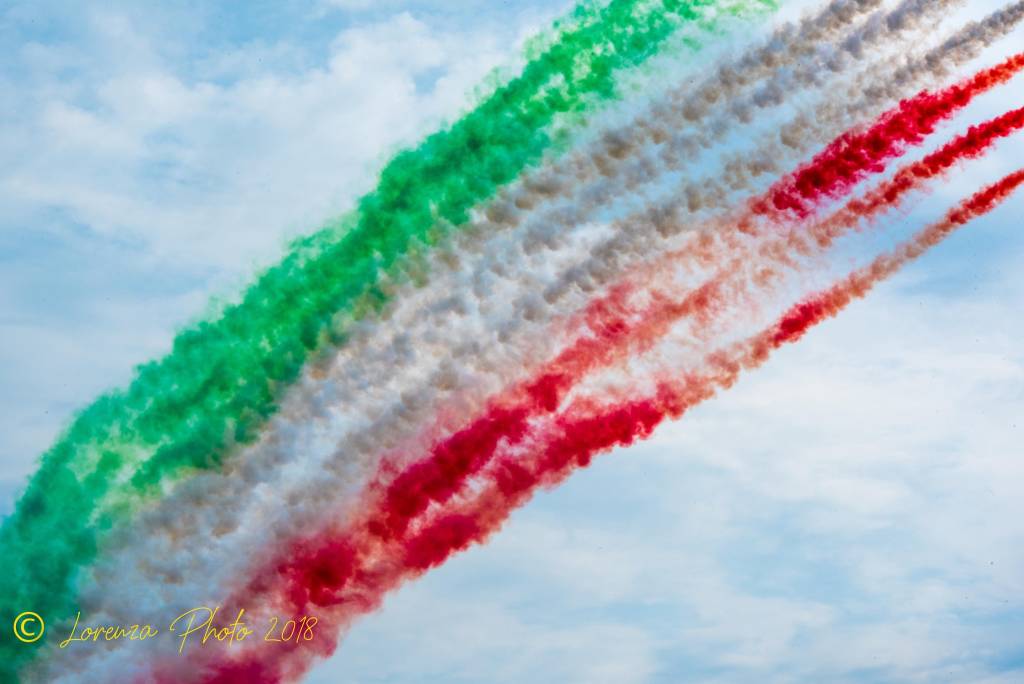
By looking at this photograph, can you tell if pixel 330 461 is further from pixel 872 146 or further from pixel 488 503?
pixel 872 146

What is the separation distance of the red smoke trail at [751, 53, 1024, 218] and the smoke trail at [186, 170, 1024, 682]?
2.18 meters

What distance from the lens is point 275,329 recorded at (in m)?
34.9

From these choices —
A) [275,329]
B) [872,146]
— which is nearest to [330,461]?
[275,329]

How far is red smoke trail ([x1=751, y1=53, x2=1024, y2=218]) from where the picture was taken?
3278cm

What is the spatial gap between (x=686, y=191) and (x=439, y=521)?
33.9ft

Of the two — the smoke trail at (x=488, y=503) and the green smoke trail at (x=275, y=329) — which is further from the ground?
the green smoke trail at (x=275, y=329)

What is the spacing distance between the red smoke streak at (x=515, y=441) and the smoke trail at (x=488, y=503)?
3cm

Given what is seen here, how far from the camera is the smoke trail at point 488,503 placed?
113 ft

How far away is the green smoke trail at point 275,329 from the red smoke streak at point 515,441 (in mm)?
3835

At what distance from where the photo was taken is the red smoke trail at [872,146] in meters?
32.8

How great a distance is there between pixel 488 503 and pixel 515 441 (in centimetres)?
171

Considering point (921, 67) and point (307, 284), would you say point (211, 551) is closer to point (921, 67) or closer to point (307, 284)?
point (307, 284)

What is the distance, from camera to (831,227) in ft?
110

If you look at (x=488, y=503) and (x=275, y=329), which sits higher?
(x=275, y=329)
